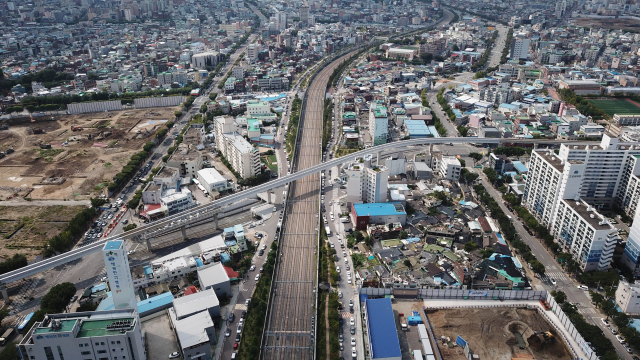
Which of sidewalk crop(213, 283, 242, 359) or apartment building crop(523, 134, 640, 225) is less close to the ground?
apartment building crop(523, 134, 640, 225)

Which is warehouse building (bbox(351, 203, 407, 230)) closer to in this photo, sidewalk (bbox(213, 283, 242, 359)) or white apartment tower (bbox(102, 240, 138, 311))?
sidewalk (bbox(213, 283, 242, 359))

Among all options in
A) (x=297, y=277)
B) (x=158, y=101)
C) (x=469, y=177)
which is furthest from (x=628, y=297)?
(x=158, y=101)

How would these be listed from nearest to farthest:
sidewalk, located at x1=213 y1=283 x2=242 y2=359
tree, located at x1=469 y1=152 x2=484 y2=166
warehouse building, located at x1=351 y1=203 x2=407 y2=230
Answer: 1. sidewalk, located at x1=213 y1=283 x2=242 y2=359
2. warehouse building, located at x1=351 y1=203 x2=407 y2=230
3. tree, located at x1=469 y1=152 x2=484 y2=166

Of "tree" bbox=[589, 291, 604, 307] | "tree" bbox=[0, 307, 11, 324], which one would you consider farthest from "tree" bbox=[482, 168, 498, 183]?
"tree" bbox=[0, 307, 11, 324]

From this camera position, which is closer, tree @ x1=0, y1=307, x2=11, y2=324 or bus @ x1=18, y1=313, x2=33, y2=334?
bus @ x1=18, y1=313, x2=33, y2=334

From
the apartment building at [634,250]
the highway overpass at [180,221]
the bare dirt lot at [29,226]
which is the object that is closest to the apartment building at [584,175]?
the apartment building at [634,250]

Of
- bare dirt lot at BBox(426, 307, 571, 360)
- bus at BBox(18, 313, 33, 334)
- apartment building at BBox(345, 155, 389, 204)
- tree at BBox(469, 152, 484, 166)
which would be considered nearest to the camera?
bare dirt lot at BBox(426, 307, 571, 360)

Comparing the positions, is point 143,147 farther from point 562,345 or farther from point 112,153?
point 562,345

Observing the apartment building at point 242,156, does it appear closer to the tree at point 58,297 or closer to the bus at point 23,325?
the tree at point 58,297

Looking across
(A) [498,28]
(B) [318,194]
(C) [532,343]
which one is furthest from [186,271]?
(A) [498,28]
